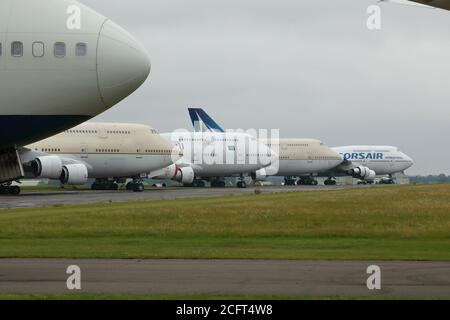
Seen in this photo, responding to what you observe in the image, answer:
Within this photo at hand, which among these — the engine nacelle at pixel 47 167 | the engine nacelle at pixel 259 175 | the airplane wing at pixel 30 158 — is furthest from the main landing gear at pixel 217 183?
the engine nacelle at pixel 47 167

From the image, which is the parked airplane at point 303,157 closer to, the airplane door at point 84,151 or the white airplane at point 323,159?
the white airplane at point 323,159

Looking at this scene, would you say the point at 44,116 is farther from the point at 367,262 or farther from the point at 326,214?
the point at 326,214

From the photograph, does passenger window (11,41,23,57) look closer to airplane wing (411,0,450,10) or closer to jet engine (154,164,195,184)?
airplane wing (411,0,450,10)

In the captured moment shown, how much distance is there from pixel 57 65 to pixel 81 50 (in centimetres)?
50

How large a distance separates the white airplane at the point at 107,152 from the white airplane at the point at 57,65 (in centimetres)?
5079

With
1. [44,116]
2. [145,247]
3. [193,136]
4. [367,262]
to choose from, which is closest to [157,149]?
[193,136]

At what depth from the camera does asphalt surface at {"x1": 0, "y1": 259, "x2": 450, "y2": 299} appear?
630 inches

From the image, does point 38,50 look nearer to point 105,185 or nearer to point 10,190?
point 10,190

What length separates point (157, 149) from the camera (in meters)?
76.6

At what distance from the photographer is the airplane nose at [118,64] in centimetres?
1614

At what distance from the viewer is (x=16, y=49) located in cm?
1581

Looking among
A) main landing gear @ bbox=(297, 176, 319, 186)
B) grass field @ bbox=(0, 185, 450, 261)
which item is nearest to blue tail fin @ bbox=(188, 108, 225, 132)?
main landing gear @ bbox=(297, 176, 319, 186)

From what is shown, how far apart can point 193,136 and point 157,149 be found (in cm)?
1865
